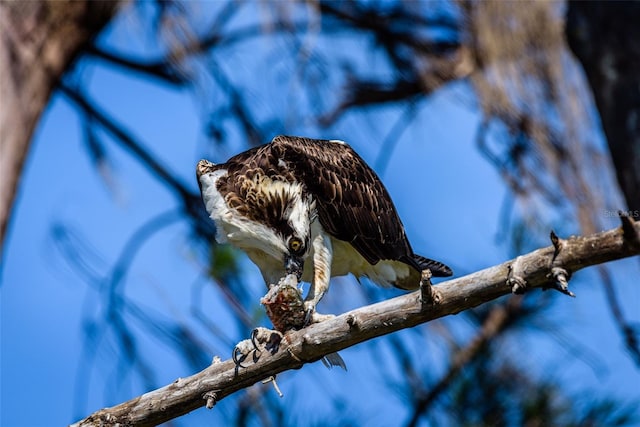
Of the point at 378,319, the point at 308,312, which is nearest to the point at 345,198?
the point at 308,312

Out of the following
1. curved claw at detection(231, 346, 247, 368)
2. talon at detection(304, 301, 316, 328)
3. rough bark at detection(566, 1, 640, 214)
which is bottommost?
curved claw at detection(231, 346, 247, 368)

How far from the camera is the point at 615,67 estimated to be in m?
4.57

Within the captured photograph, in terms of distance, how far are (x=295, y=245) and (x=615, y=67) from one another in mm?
1708

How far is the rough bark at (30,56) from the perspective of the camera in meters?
5.48

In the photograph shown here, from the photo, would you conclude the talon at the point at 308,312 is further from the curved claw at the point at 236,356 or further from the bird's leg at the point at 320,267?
the curved claw at the point at 236,356

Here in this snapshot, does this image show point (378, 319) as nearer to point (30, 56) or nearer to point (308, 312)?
point (308, 312)

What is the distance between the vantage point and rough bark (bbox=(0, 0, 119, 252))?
216 inches

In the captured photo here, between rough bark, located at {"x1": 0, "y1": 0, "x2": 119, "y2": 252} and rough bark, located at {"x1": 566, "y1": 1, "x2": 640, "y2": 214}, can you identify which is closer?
rough bark, located at {"x1": 566, "y1": 1, "x2": 640, "y2": 214}

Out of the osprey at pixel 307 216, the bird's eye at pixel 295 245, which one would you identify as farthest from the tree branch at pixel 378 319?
the bird's eye at pixel 295 245

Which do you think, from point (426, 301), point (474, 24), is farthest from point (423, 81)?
point (426, 301)

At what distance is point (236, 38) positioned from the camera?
19.2ft

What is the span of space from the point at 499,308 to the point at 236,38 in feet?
7.18

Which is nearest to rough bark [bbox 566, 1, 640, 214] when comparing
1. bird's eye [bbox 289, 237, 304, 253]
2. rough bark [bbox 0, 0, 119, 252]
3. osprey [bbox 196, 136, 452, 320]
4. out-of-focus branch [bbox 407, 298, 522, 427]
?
out-of-focus branch [bbox 407, 298, 522, 427]

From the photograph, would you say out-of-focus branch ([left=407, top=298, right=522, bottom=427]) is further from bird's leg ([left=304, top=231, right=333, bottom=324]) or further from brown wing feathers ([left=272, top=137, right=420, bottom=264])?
bird's leg ([left=304, top=231, right=333, bottom=324])
